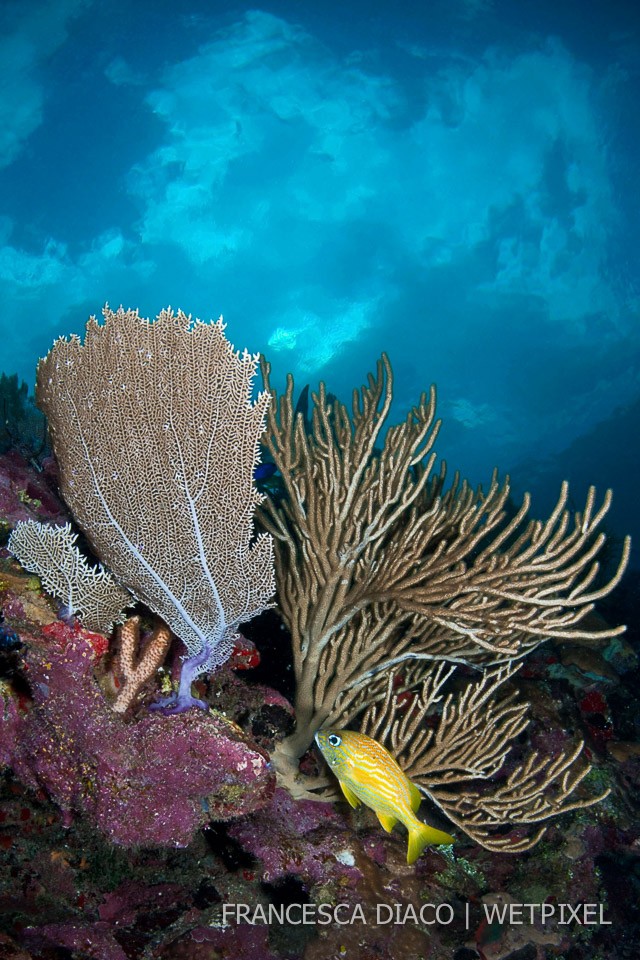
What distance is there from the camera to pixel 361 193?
4238 cm

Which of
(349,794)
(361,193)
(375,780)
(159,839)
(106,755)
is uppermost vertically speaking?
(361,193)

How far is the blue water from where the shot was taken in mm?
33469

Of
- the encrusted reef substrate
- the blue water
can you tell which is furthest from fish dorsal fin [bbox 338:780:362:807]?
the blue water

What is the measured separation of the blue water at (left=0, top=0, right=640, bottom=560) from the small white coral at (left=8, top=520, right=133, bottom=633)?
41.4 m

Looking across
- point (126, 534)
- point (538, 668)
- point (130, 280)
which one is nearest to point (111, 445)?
point (126, 534)

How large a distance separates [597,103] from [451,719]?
4566 cm

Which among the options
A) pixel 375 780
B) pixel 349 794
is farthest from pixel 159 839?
pixel 375 780

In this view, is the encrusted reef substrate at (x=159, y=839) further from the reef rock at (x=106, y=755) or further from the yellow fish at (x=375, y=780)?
the yellow fish at (x=375, y=780)

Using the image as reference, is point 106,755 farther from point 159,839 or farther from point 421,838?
point 421,838

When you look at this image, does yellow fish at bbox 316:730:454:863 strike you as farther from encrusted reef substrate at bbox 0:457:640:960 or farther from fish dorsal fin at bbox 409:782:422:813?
encrusted reef substrate at bbox 0:457:640:960

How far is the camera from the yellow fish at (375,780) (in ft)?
7.94

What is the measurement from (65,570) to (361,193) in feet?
158

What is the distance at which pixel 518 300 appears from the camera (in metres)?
43.8

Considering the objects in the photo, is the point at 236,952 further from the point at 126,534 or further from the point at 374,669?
the point at 126,534
